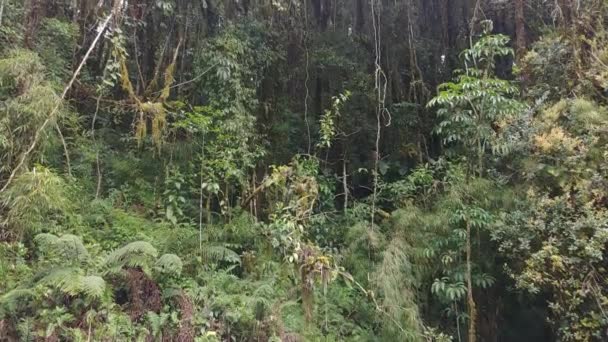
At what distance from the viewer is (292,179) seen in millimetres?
6363

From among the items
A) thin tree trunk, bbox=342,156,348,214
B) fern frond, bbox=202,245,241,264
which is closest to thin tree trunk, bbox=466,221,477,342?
thin tree trunk, bbox=342,156,348,214

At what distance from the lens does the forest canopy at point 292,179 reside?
4.97 metres

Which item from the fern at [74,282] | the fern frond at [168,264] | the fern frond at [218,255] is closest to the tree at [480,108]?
the fern frond at [218,255]

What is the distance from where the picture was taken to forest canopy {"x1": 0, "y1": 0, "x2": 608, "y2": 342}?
196 inches

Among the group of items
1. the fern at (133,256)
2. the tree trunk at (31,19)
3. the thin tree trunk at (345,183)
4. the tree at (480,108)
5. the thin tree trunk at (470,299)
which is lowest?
the thin tree trunk at (470,299)

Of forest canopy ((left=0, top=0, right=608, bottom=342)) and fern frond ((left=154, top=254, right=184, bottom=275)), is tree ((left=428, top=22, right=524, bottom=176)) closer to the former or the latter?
forest canopy ((left=0, top=0, right=608, bottom=342))

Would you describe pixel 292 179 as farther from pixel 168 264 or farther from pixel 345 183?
pixel 168 264

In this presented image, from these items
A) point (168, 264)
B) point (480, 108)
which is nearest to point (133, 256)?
point (168, 264)

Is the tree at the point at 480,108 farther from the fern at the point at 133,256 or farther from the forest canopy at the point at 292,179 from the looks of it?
the fern at the point at 133,256

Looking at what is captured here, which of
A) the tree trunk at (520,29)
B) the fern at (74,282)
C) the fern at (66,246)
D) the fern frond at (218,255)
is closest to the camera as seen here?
the fern at (74,282)

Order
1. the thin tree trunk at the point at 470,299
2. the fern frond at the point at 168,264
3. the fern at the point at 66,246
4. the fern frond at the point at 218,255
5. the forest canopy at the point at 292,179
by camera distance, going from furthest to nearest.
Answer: the fern frond at the point at 218,255
the thin tree trunk at the point at 470,299
the fern frond at the point at 168,264
the forest canopy at the point at 292,179
the fern at the point at 66,246

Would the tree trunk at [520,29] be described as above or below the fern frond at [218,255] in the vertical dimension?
above

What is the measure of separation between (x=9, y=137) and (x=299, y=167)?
10.6 feet

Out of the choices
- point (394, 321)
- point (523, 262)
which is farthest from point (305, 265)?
point (523, 262)
